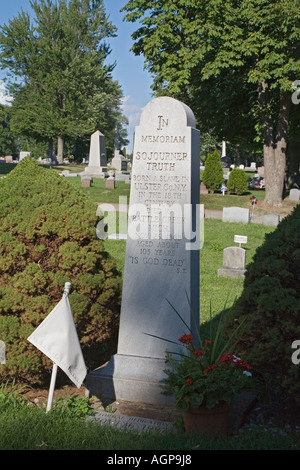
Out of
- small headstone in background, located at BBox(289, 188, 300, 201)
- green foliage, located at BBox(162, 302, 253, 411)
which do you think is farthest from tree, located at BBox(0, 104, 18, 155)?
green foliage, located at BBox(162, 302, 253, 411)

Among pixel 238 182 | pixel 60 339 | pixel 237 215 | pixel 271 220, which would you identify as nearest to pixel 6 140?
pixel 238 182

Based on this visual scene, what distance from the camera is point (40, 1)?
61031mm

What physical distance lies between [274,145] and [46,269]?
22728mm

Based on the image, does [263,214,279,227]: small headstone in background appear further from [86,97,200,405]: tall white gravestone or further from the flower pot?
the flower pot

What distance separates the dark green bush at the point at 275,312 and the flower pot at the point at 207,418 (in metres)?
0.64

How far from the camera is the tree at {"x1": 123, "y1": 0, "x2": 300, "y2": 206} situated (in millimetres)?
24438

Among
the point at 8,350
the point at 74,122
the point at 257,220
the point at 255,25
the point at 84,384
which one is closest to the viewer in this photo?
the point at 8,350

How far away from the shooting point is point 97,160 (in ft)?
129

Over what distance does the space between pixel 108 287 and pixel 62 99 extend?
57.2 meters

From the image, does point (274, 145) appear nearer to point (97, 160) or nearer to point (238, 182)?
point (238, 182)

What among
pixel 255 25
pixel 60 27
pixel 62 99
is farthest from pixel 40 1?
pixel 255 25

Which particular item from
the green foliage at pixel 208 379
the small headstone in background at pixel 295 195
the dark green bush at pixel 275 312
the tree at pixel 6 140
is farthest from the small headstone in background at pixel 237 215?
the tree at pixel 6 140

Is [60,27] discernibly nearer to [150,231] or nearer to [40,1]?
[40,1]

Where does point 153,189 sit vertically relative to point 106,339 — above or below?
above
